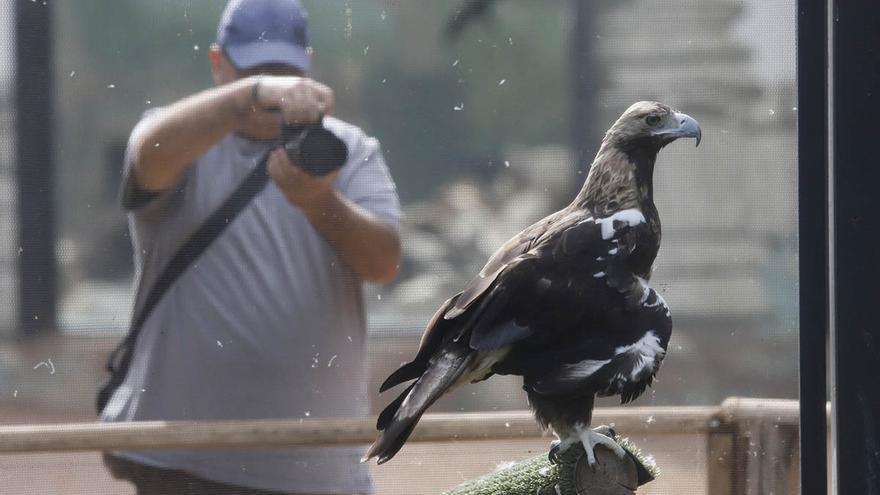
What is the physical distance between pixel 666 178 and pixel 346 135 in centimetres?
80

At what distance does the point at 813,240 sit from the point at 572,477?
2.03 ft

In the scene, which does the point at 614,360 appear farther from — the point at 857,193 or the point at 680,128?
the point at 857,193

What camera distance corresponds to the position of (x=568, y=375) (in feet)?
5.55

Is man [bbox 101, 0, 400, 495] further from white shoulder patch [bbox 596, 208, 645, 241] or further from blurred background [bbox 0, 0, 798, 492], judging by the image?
white shoulder patch [bbox 596, 208, 645, 241]

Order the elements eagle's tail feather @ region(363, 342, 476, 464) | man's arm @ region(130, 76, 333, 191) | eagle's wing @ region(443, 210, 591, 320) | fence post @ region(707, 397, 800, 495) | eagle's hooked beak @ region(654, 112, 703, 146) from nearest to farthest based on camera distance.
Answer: eagle's tail feather @ region(363, 342, 476, 464)
eagle's wing @ region(443, 210, 591, 320)
eagle's hooked beak @ region(654, 112, 703, 146)
man's arm @ region(130, 76, 333, 191)
fence post @ region(707, 397, 800, 495)

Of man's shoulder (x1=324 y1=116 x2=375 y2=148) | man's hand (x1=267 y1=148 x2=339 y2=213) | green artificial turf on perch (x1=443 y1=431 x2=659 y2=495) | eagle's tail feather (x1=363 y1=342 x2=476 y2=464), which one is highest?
man's shoulder (x1=324 y1=116 x2=375 y2=148)

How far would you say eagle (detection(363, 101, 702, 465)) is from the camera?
1.69m

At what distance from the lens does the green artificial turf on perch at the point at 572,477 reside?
1.78m

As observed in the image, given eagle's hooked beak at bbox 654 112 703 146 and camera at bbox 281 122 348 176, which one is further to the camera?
camera at bbox 281 122 348 176

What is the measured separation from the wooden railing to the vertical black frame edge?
662mm

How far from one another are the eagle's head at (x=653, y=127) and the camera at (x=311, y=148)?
0.82 meters

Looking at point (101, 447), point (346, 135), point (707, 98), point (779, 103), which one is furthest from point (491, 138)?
point (101, 447)

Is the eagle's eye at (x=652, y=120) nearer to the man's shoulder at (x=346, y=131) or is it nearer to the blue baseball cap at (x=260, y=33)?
the man's shoulder at (x=346, y=131)

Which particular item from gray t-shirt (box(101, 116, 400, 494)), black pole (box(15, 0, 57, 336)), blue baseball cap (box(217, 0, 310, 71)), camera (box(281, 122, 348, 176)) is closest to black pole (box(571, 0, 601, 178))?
gray t-shirt (box(101, 116, 400, 494))
